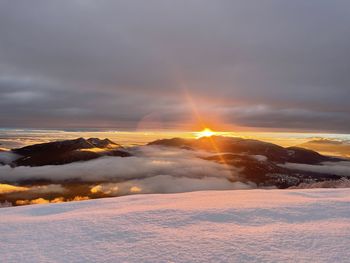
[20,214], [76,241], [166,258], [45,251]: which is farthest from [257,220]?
[20,214]

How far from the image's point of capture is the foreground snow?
532cm

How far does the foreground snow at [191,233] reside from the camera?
17.5ft

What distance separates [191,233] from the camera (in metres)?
6.31

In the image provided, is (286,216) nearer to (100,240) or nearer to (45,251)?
(100,240)

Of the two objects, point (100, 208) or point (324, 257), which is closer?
point (324, 257)

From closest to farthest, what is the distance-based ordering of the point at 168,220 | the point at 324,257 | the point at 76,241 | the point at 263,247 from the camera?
the point at 324,257 → the point at 263,247 → the point at 76,241 → the point at 168,220

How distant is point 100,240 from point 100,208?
3.18m

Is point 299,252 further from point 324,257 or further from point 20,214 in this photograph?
point 20,214

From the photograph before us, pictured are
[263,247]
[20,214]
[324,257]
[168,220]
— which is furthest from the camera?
[20,214]

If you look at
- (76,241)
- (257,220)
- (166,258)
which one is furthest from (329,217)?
(76,241)

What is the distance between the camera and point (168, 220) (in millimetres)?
7125

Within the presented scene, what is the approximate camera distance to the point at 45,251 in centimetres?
560

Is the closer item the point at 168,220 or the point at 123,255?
the point at 123,255

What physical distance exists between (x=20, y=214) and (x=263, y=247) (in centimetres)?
668
